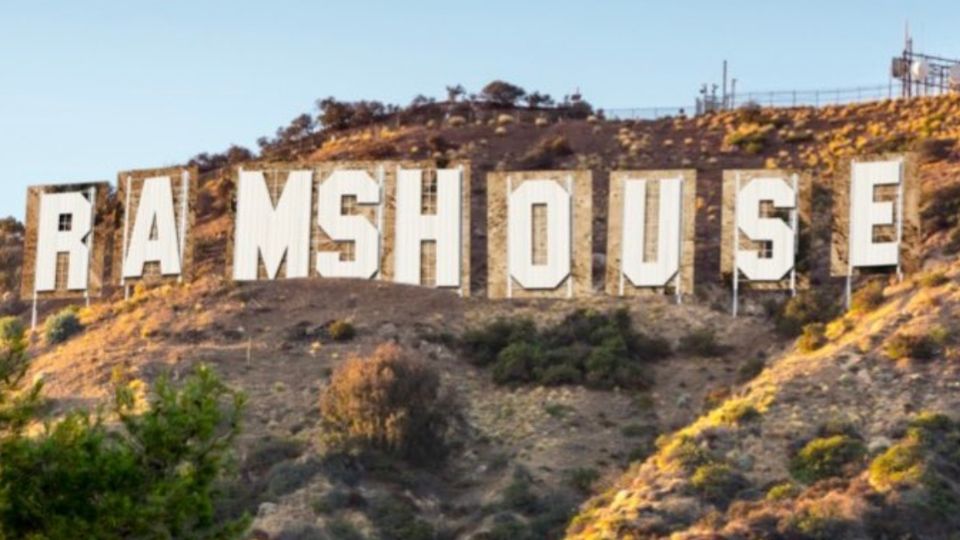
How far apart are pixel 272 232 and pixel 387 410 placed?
11545 millimetres

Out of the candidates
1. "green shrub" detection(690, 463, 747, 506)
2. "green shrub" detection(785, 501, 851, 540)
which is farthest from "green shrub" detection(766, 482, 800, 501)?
"green shrub" detection(785, 501, 851, 540)

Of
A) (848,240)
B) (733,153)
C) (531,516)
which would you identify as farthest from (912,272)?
(733,153)

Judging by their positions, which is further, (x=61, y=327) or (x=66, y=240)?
(x=61, y=327)

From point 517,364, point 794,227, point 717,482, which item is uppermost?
point 794,227

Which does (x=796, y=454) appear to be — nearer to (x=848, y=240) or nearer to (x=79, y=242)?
(x=848, y=240)

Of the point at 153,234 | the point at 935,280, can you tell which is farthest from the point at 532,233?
the point at 153,234

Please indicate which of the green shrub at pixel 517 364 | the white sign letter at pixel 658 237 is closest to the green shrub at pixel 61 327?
the green shrub at pixel 517 364

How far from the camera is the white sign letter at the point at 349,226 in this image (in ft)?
217

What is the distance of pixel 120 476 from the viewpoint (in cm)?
2475

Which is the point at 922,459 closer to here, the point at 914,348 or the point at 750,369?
the point at 914,348

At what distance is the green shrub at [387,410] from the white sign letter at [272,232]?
8.27 meters

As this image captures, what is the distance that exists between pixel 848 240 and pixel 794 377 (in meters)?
8.08

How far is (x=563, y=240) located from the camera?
213ft

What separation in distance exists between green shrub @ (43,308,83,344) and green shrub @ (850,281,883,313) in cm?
2726
